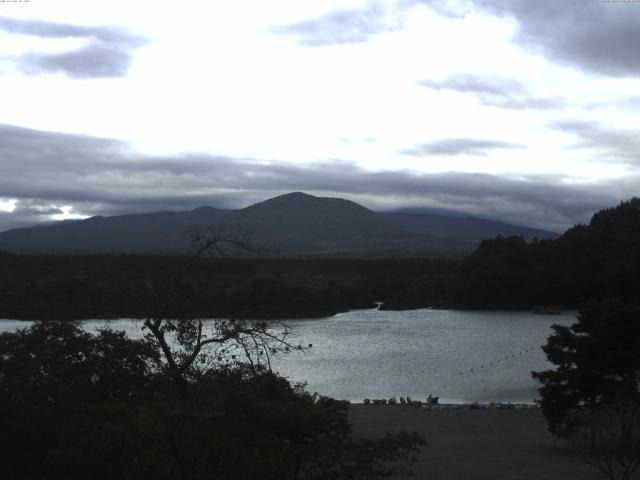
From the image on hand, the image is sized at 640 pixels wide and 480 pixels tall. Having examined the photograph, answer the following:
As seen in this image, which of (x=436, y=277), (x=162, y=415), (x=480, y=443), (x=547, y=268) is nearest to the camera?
(x=162, y=415)

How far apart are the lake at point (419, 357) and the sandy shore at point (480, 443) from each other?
182 inches

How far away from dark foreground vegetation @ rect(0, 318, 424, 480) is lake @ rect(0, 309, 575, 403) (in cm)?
1466

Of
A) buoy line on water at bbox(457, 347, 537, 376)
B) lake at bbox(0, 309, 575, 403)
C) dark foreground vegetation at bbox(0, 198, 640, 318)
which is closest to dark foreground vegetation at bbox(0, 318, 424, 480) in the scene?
lake at bbox(0, 309, 575, 403)

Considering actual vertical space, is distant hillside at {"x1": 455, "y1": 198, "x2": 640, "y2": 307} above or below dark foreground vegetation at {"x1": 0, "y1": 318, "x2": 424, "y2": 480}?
above

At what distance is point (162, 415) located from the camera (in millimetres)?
9258

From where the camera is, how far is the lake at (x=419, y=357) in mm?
36625

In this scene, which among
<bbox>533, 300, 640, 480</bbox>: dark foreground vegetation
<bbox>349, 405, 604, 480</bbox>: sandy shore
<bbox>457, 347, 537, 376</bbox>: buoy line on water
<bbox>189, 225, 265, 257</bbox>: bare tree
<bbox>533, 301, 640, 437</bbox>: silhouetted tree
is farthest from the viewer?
<bbox>457, 347, 537, 376</bbox>: buoy line on water

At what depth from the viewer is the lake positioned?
36.6 meters

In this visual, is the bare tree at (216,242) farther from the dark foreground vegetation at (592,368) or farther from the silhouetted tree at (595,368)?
the silhouetted tree at (595,368)

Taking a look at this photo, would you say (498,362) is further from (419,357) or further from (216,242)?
(216,242)

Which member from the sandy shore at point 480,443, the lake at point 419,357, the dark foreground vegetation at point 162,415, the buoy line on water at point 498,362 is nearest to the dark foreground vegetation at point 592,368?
the sandy shore at point 480,443

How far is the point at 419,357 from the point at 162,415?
129 feet

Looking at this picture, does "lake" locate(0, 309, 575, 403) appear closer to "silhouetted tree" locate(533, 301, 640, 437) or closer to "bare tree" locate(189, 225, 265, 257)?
"silhouetted tree" locate(533, 301, 640, 437)

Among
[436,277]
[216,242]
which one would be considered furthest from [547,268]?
[216,242]
